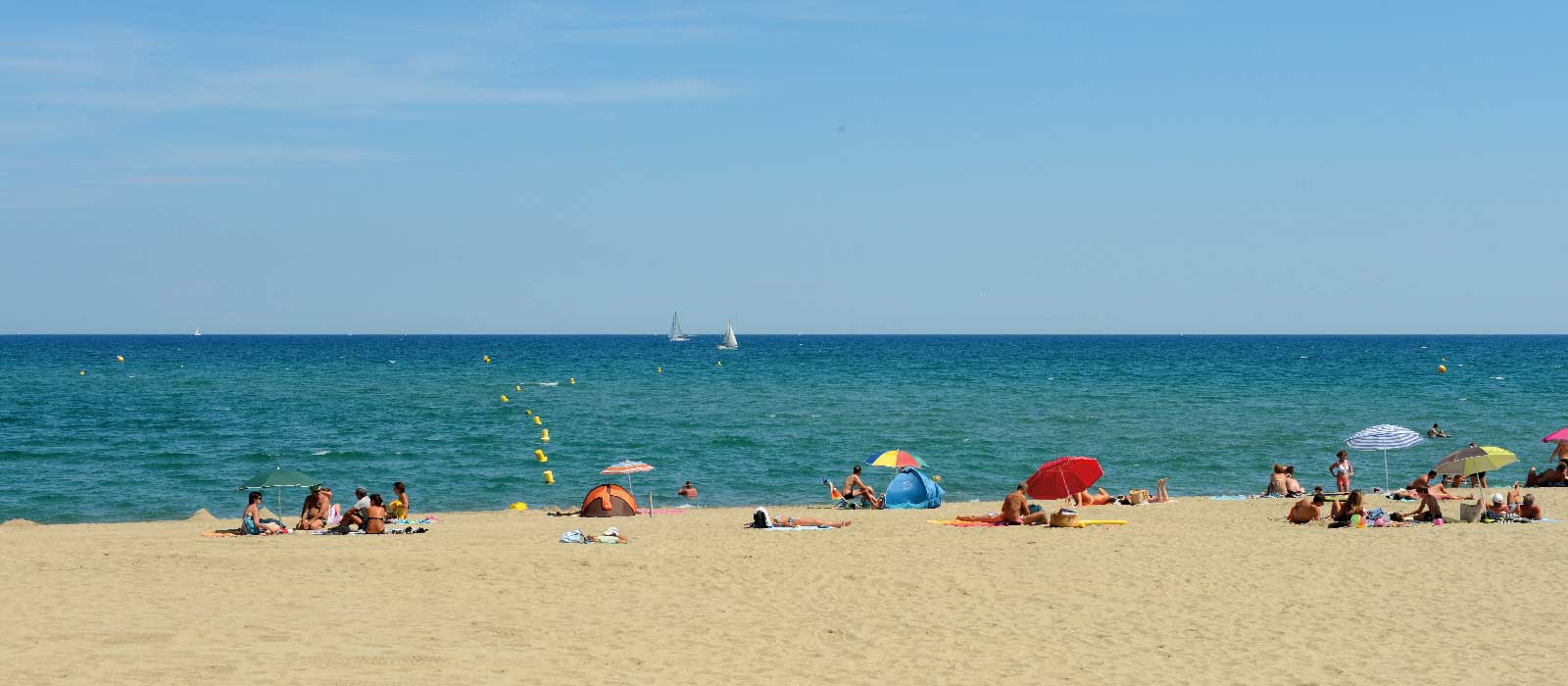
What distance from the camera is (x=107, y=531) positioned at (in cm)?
2298

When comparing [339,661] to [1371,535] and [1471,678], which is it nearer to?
[1471,678]

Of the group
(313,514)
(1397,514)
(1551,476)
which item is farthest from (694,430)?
(1397,514)

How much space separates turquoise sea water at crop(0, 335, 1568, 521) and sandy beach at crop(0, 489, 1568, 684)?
10277mm

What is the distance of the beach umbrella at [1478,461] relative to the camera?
967 inches

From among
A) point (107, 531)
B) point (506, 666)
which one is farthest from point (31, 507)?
point (506, 666)

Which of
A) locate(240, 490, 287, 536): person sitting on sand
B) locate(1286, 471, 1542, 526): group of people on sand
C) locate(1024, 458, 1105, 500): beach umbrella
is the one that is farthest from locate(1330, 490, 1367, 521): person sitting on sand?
locate(240, 490, 287, 536): person sitting on sand

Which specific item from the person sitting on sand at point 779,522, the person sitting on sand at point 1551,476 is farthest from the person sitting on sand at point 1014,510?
the person sitting on sand at point 1551,476

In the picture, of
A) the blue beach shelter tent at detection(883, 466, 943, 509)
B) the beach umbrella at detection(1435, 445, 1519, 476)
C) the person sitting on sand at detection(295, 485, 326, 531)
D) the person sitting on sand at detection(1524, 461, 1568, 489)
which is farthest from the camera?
the person sitting on sand at detection(1524, 461, 1568, 489)

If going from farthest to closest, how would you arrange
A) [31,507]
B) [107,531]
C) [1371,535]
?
[31,507]
[107,531]
[1371,535]

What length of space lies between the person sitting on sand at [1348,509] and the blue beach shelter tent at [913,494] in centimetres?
800

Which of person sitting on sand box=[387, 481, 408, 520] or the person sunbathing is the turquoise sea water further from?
person sitting on sand box=[387, 481, 408, 520]

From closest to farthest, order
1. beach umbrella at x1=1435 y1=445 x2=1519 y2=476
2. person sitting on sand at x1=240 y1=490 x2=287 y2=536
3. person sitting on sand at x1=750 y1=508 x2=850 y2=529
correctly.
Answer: person sitting on sand at x1=240 y1=490 x2=287 y2=536 → person sitting on sand at x1=750 y1=508 x2=850 y2=529 → beach umbrella at x1=1435 y1=445 x2=1519 y2=476

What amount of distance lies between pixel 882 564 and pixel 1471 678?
8.23 m

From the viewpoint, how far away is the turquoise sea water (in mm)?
32281
